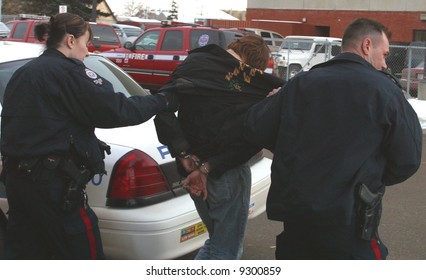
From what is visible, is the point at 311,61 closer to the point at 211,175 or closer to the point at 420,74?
the point at 420,74

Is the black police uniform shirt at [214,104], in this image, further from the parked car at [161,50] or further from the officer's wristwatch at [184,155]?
the parked car at [161,50]

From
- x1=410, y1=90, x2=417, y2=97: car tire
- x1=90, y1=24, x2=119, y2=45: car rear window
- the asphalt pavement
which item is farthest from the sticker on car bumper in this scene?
x1=90, y1=24, x2=119, y2=45: car rear window

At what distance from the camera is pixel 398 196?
640 cm

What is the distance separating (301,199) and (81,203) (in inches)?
47.3

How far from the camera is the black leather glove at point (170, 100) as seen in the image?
3.05m

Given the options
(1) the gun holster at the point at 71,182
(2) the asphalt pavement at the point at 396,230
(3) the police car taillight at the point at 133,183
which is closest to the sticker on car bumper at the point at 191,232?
(3) the police car taillight at the point at 133,183

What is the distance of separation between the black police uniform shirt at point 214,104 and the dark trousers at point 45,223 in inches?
23.4

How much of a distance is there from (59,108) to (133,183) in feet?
2.72

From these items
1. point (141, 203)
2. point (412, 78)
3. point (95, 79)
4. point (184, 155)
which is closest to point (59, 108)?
point (95, 79)

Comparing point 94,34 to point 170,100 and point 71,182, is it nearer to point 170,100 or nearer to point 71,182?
point 170,100

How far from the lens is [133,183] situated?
11.7 ft

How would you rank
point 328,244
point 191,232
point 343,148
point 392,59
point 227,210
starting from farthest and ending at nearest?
point 392,59, point 191,232, point 227,210, point 328,244, point 343,148

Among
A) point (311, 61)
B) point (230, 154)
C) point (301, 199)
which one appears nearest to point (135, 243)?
point (230, 154)

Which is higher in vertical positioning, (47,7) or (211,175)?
(47,7)
